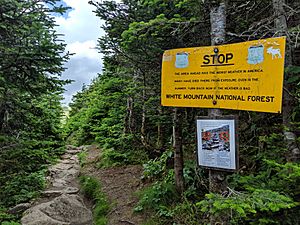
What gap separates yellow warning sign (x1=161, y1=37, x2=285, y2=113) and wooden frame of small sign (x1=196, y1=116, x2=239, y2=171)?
192 millimetres

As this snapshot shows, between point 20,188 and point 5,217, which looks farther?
point 20,188

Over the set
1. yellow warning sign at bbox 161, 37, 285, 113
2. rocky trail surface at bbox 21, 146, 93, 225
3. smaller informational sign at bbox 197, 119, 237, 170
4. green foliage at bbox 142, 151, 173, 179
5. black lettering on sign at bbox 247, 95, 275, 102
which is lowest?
rocky trail surface at bbox 21, 146, 93, 225

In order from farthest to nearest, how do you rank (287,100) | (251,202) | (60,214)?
1. (60,214)
2. (287,100)
3. (251,202)

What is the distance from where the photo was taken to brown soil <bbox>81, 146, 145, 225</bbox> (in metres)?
5.78

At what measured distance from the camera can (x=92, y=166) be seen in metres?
10.5

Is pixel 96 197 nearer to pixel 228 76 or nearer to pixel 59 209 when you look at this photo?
pixel 59 209

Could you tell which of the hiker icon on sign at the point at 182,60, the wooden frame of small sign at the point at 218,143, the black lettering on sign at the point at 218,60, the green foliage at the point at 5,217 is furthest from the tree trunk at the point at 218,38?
the green foliage at the point at 5,217

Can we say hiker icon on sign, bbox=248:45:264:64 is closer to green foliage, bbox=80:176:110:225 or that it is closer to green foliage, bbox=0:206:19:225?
green foliage, bbox=80:176:110:225

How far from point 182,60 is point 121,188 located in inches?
205

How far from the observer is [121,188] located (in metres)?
7.43

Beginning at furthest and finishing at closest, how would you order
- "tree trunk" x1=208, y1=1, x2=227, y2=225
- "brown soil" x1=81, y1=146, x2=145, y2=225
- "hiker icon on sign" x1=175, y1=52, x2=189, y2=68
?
"brown soil" x1=81, y1=146, x2=145, y2=225 → "hiker icon on sign" x1=175, y1=52, x2=189, y2=68 → "tree trunk" x1=208, y1=1, x2=227, y2=225

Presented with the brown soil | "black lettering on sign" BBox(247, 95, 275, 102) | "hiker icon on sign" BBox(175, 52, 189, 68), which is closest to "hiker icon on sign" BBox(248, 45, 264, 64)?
"black lettering on sign" BBox(247, 95, 275, 102)

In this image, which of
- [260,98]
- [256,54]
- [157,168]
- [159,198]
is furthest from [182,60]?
[157,168]

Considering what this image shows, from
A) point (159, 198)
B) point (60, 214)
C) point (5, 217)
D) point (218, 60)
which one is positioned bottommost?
point (60, 214)
